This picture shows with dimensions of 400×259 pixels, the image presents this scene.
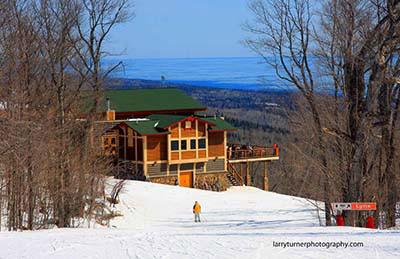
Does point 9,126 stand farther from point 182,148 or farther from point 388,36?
point 182,148

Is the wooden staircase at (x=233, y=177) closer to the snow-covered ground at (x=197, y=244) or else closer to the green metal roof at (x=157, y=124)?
the green metal roof at (x=157, y=124)

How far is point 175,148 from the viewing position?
41.0m

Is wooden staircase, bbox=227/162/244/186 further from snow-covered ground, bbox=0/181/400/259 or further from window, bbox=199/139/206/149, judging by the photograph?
snow-covered ground, bbox=0/181/400/259

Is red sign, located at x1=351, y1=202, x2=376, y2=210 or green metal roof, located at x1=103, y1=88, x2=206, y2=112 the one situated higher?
green metal roof, located at x1=103, y1=88, x2=206, y2=112

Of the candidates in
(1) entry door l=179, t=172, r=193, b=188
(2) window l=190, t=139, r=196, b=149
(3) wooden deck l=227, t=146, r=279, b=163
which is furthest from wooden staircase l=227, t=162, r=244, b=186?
(2) window l=190, t=139, r=196, b=149

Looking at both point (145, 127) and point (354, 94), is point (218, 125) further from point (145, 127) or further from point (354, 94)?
point (354, 94)

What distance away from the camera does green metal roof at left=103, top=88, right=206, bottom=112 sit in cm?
4588

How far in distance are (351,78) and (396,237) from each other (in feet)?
20.9

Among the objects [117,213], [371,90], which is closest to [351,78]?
[371,90]

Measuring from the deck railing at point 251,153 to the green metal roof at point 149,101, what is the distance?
394cm

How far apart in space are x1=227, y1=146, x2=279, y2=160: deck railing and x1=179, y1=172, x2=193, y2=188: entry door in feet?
12.9

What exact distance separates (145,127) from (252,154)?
27.5 ft

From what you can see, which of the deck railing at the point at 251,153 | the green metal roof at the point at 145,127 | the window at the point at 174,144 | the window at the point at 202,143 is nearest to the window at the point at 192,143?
the window at the point at 202,143

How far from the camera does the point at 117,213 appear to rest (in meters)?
27.3
